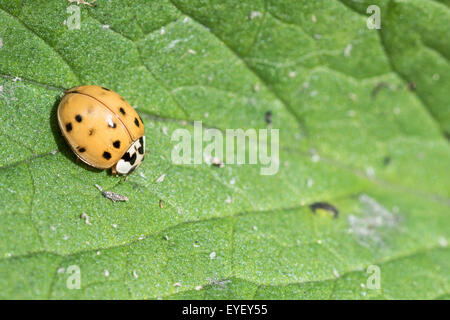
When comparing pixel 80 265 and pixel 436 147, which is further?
pixel 436 147

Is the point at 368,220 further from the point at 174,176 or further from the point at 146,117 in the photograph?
the point at 146,117

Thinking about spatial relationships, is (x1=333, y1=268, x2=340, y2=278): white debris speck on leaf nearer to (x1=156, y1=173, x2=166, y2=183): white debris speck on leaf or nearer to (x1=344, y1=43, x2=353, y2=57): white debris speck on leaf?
(x1=156, y1=173, x2=166, y2=183): white debris speck on leaf

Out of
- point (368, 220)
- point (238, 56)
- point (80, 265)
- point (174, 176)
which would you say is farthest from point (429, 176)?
point (80, 265)

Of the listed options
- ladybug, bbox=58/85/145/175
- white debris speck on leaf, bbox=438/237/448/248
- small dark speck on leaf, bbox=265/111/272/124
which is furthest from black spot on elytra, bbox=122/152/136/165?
white debris speck on leaf, bbox=438/237/448/248

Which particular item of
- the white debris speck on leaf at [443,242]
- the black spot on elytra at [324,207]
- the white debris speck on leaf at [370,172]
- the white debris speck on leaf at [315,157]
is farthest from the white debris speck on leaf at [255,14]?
the white debris speck on leaf at [443,242]

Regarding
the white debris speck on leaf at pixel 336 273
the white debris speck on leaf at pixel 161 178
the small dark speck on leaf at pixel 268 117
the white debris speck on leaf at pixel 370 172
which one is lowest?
the white debris speck on leaf at pixel 336 273

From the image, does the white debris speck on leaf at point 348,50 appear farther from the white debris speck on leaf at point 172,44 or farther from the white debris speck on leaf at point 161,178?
the white debris speck on leaf at point 161,178

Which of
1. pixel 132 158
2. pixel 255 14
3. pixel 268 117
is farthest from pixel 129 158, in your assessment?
pixel 255 14
